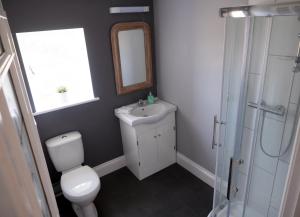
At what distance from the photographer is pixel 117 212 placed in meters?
2.49

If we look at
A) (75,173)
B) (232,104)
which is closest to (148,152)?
(75,173)

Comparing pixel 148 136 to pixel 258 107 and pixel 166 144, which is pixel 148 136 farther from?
pixel 258 107

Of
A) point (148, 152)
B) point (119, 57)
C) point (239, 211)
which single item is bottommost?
point (239, 211)

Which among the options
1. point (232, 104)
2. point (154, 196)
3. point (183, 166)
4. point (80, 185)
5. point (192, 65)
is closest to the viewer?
point (232, 104)

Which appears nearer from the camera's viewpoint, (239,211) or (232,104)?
(232,104)

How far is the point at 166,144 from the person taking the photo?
3.01 meters

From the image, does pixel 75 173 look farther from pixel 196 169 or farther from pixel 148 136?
pixel 196 169

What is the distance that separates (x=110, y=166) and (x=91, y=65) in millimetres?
1396

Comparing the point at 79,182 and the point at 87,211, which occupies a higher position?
the point at 79,182

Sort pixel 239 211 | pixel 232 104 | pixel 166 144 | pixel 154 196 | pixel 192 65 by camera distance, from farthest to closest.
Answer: pixel 166 144, pixel 154 196, pixel 192 65, pixel 239 211, pixel 232 104

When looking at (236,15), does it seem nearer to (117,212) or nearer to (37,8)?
(37,8)

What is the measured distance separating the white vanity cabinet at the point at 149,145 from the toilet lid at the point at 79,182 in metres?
0.64

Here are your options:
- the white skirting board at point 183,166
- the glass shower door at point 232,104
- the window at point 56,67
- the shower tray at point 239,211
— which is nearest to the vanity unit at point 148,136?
the white skirting board at point 183,166

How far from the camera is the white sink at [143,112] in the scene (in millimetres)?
2613
